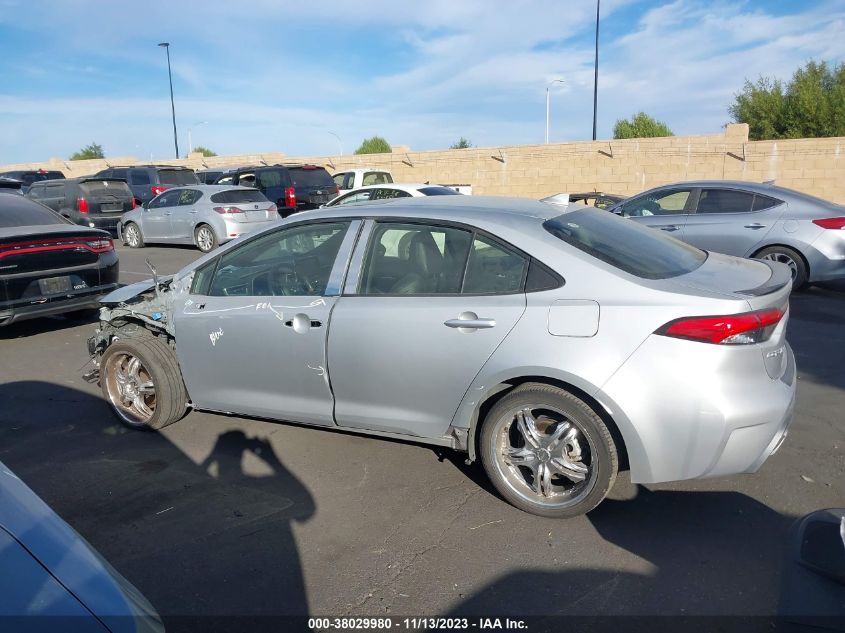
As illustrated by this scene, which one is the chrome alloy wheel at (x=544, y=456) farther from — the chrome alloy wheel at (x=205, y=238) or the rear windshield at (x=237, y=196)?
the rear windshield at (x=237, y=196)

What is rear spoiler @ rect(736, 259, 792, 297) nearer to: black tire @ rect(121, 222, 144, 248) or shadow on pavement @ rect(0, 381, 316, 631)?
shadow on pavement @ rect(0, 381, 316, 631)

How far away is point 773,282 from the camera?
3.63 metres

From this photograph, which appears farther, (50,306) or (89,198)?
(89,198)

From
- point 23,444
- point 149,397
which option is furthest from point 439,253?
point 23,444

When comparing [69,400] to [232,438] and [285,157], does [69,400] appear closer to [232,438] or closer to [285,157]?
[232,438]

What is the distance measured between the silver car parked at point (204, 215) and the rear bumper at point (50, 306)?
6668mm

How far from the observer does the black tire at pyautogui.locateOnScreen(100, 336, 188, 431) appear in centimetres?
471

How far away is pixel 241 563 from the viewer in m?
3.29

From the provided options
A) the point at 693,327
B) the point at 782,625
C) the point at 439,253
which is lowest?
the point at 782,625

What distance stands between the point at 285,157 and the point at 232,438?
113 feet

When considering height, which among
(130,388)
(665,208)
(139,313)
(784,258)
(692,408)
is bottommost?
(130,388)

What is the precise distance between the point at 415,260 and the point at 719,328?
1693 millimetres

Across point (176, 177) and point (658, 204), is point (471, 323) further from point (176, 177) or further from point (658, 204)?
point (176, 177)

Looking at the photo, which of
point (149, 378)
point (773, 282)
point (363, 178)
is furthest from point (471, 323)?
point (363, 178)
